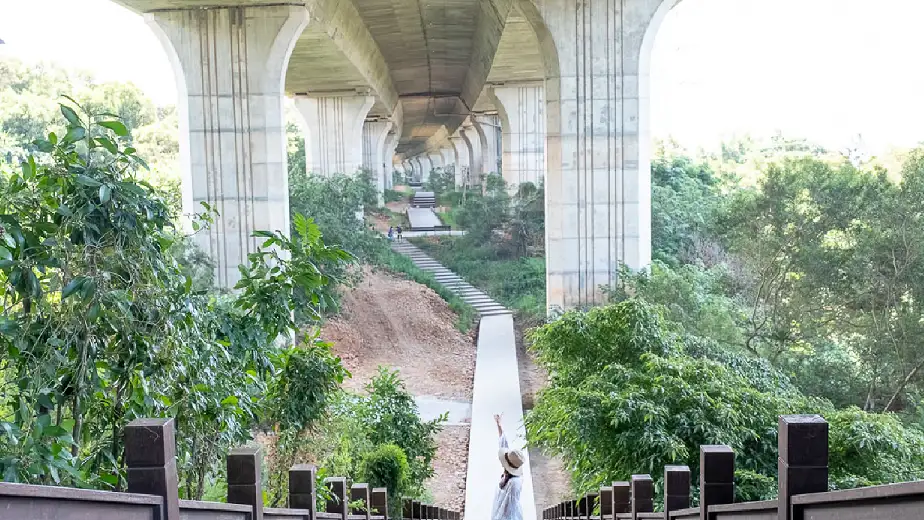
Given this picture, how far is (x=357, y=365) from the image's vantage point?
23.5 meters

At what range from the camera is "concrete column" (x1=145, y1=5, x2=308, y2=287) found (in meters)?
18.1

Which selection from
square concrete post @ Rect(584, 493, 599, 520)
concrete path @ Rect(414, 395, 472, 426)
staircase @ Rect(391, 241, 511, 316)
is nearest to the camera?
square concrete post @ Rect(584, 493, 599, 520)

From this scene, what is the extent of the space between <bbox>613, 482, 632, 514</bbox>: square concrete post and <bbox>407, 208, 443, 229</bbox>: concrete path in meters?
40.0

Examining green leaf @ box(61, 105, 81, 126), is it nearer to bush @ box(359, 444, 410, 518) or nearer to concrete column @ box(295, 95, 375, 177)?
bush @ box(359, 444, 410, 518)

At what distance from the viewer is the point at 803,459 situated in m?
2.94

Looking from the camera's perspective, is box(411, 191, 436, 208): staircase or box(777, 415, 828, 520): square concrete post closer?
box(777, 415, 828, 520): square concrete post

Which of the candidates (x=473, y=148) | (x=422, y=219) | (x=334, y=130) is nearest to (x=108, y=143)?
(x=334, y=130)

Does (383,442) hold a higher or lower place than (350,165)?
A: lower

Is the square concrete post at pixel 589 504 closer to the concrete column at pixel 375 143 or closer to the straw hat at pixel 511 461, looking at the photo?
the straw hat at pixel 511 461

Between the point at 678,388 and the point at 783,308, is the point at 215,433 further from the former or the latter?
the point at 783,308

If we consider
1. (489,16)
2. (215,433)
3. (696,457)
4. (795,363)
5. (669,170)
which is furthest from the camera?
(669,170)

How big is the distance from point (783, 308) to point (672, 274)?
231 cm

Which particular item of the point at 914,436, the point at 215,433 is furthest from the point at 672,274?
the point at 215,433

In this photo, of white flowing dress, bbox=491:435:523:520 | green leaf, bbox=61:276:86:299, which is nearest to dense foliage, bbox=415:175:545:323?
white flowing dress, bbox=491:435:523:520
